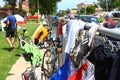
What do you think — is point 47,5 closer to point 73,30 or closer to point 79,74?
point 73,30

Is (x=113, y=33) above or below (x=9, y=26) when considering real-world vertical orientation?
above

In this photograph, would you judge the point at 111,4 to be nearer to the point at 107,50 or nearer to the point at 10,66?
the point at 10,66

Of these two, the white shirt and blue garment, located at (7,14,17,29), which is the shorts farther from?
the white shirt

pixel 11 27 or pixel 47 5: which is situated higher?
pixel 11 27

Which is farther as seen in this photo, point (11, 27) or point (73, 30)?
point (11, 27)

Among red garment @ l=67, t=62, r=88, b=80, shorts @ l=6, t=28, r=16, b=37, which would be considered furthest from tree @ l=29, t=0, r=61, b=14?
red garment @ l=67, t=62, r=88, b=80

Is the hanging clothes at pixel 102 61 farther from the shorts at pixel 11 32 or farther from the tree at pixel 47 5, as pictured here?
the tree at pixel 47 5

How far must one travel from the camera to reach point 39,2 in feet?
341

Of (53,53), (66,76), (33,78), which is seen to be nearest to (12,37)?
(53,53)

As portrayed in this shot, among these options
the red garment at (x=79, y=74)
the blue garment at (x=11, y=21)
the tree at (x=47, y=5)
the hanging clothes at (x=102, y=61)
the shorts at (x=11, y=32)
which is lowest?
the tree at (x=47, y=5)

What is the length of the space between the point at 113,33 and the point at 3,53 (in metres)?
14.2

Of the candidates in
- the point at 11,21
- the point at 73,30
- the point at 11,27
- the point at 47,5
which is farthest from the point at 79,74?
the point at 47,5

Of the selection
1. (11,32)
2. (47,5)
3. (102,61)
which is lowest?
(47,5)

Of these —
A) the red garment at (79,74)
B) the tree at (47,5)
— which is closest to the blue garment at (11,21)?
the red garment at (79,74)
